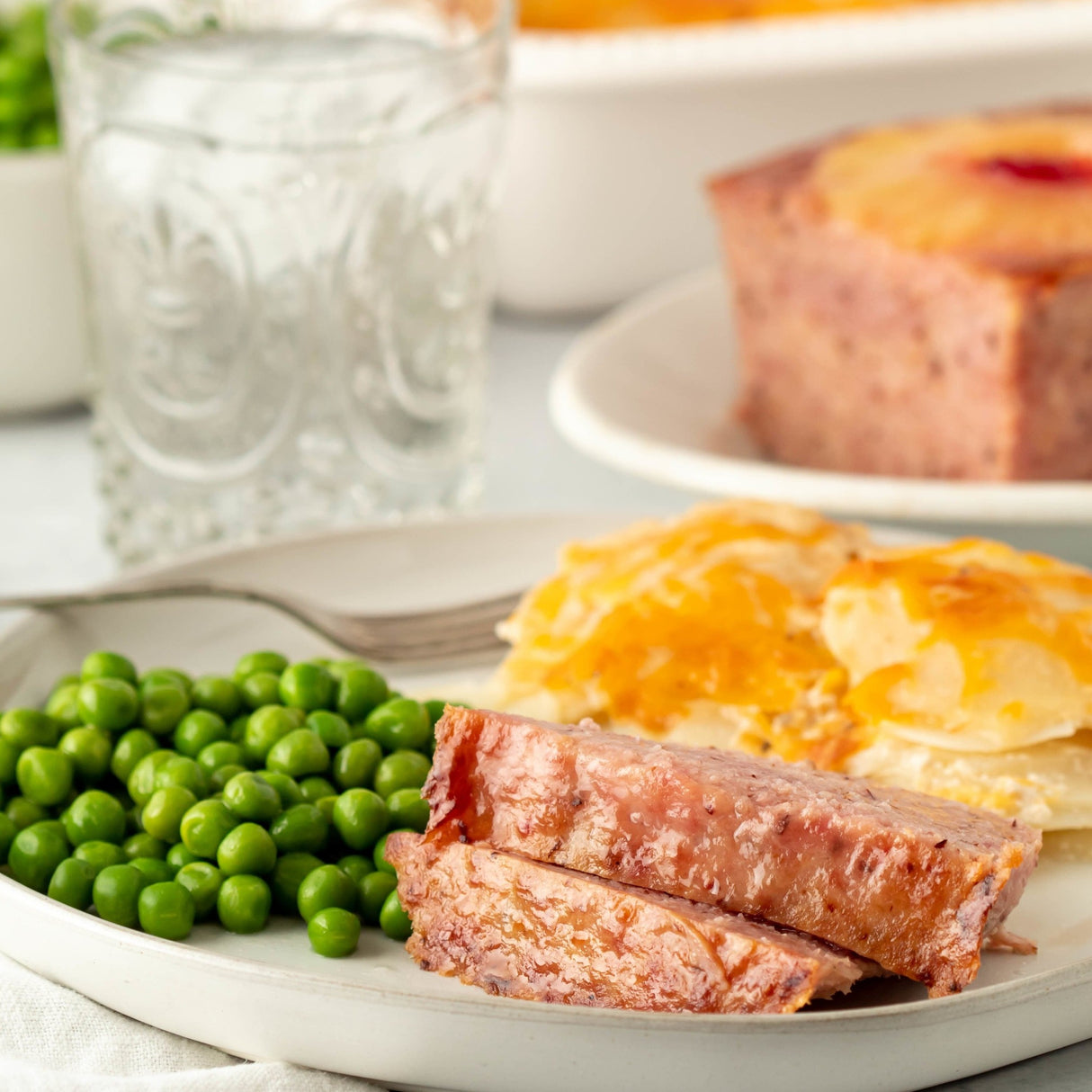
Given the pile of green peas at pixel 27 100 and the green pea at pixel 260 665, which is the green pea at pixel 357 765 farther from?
the pile of green peas at pixel 27 100

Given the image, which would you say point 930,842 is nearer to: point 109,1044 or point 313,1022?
point 313,1022

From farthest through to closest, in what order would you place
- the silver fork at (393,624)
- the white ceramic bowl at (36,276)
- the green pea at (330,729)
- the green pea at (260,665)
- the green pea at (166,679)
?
1. the white ceramic bowl at (36,276)
2. the silver fork at (393,624)
3. the green pea at (260,665)
4. the green pea at (166,679)
5. the green pea at (330,729)

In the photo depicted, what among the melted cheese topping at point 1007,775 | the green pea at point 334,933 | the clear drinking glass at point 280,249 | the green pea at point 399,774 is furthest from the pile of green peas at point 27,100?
the melted cheese topping at point 1007,775

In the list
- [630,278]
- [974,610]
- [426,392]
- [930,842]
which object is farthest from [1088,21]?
[930,842]

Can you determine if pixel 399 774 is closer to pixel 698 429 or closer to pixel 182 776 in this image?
pixel 182 776

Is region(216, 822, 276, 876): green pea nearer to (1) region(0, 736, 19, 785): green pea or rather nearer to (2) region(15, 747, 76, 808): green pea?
(2) region(15, 747, 76, 808): green pea

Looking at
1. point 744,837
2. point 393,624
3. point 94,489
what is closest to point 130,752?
point 393,624
